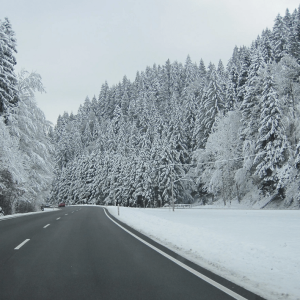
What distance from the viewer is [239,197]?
145ft

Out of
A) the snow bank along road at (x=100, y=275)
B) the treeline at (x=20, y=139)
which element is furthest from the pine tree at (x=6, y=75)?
the snow bank along road at (x=100, y=275)

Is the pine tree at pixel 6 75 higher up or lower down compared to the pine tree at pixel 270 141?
higher up

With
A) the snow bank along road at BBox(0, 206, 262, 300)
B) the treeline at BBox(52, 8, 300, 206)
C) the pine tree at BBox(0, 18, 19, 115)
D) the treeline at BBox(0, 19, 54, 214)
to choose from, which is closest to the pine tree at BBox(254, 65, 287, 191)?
the treeline at BBox(52, 8, 300, 206)

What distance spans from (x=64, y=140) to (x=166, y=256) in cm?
11735

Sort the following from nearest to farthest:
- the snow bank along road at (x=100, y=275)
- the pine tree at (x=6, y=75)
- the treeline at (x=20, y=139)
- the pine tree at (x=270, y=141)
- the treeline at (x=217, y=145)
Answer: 1. the snow bank along road at (x=100, y=275)
2. the treeline at (x=20, y=139)
3. the pine tree at (x=6, y=75)
4. the pine tree at (x=270, y=141)
5. the treeline at (x=217, y=145)

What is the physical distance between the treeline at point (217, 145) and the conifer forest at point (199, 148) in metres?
0.16

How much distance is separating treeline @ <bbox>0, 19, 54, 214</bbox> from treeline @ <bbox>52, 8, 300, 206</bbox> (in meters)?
A: 21.3

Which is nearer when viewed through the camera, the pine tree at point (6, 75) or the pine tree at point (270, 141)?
the pine tree at point (6, 75)

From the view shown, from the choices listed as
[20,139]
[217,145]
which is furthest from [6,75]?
[217,145]

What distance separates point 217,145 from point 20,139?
28075 mm

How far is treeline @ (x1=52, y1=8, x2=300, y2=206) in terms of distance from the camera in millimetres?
34031

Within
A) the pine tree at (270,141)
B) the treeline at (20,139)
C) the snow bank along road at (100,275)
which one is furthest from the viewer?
the pine tree at (270,141)

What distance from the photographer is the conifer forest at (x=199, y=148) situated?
99.1 feet

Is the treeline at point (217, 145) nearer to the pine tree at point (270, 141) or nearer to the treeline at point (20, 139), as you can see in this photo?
the pine tree at point (270, 141)
